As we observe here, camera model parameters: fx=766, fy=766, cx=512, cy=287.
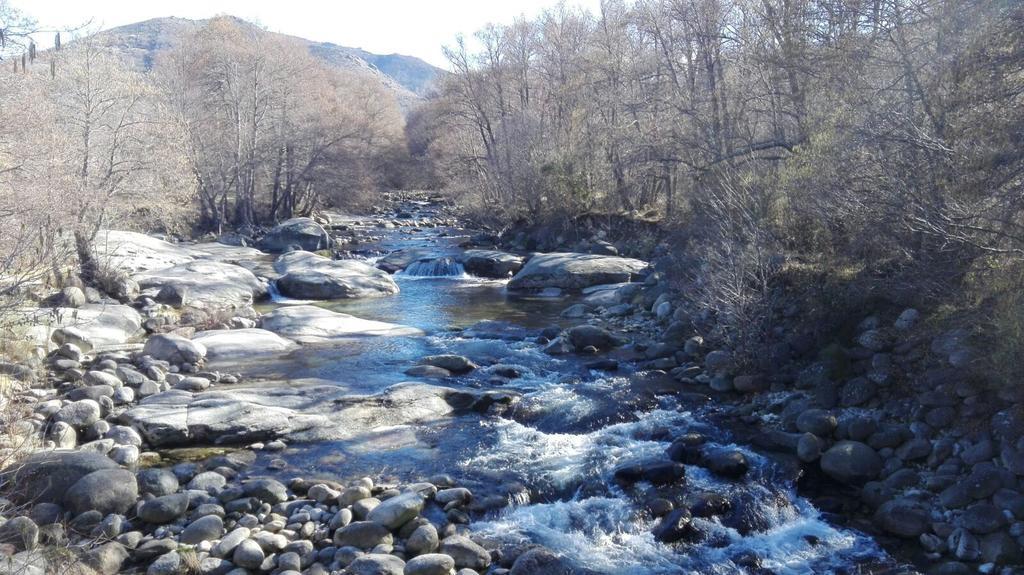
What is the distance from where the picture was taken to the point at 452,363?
13.9 m

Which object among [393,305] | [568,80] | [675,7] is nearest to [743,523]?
[393,305]

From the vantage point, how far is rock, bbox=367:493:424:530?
7.89 metres

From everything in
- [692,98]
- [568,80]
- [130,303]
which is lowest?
[130,303]

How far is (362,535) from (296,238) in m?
26.3

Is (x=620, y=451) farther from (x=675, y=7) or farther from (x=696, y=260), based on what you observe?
(x=675, y=7)

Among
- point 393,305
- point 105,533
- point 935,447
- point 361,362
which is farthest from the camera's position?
point 393,305

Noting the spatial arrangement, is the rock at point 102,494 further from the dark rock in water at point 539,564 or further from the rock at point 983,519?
the rock at point 983,519

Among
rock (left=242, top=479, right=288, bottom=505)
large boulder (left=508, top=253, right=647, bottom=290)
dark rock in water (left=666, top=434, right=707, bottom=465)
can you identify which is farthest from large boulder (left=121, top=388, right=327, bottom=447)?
large boulder (left=508, top=253, right=647, bottom=290)

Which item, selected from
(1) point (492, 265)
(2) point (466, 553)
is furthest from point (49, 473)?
(1) point (492, 265)

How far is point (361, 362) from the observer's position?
47.4ft

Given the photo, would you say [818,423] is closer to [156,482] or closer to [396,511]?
[396,511]

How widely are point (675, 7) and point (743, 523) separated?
17667 mm

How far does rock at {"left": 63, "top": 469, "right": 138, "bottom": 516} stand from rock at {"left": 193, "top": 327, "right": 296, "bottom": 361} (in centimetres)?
627

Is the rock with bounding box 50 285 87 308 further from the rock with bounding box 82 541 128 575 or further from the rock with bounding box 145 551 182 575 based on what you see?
the rock with bounding box 145 551 182 575
